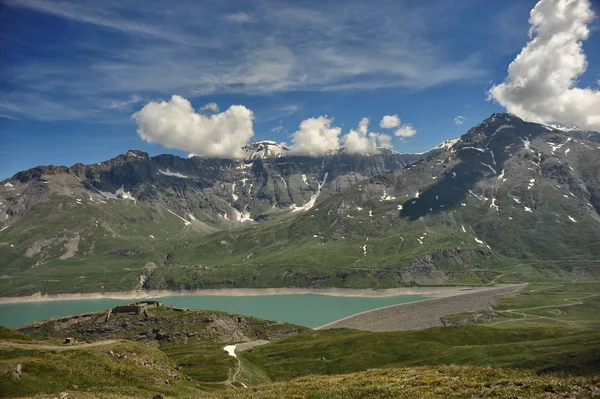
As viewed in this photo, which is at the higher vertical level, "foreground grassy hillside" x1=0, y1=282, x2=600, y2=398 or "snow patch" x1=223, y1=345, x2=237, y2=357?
"foreground grassy hillside" x1=0, y1=282, x2=600, y2=398

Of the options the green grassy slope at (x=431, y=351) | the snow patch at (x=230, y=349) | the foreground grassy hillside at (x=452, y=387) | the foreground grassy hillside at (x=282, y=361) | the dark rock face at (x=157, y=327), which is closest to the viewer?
the foreground grassy hillside at (x=452, y=387)

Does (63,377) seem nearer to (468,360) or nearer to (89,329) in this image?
(468,360)

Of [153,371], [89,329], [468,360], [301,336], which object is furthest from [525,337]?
[89,329]

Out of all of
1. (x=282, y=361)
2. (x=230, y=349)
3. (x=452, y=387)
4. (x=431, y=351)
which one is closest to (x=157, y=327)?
(x=230, y=349)

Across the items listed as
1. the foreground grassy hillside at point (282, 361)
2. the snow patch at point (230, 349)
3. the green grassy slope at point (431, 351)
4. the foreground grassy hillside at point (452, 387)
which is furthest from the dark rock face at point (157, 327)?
the foreground grassy hillside at point (452, 387)

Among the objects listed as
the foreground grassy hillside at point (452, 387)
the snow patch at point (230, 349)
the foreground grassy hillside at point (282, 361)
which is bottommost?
the snow patch at point (230, 349)

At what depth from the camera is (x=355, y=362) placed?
4577 inches

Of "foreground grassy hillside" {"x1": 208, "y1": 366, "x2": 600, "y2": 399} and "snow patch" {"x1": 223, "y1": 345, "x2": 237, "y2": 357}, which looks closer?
"foreground grassy hillside" {"x1": 208, "y1": 366, "x2": 600, "y2": 399}

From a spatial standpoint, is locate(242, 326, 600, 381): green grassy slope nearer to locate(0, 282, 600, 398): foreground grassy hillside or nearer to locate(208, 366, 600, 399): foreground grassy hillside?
locate(0, 282, 600, 398): foreground grassy hillside

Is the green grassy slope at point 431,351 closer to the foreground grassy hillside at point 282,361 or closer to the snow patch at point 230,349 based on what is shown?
the foreground grassy hillside at point 282,361

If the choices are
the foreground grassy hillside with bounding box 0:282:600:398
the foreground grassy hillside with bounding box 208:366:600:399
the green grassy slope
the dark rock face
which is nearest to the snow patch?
the foreground grassy hillside with bounding box 0:282:600:398

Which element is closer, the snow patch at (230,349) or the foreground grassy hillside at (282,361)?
the foreground grassy hillside at (282,361)

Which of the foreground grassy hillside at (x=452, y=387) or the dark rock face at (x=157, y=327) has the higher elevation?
the foreground grassy hillside at (x=452, y=387)

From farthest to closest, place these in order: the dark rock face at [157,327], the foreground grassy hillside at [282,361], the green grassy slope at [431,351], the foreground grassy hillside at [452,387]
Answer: the dark rock face at [157,327], the green grassy slope at [431,351], the foreground grassy hillside at [282,361], the foreground grassy hillside at [452,387]
